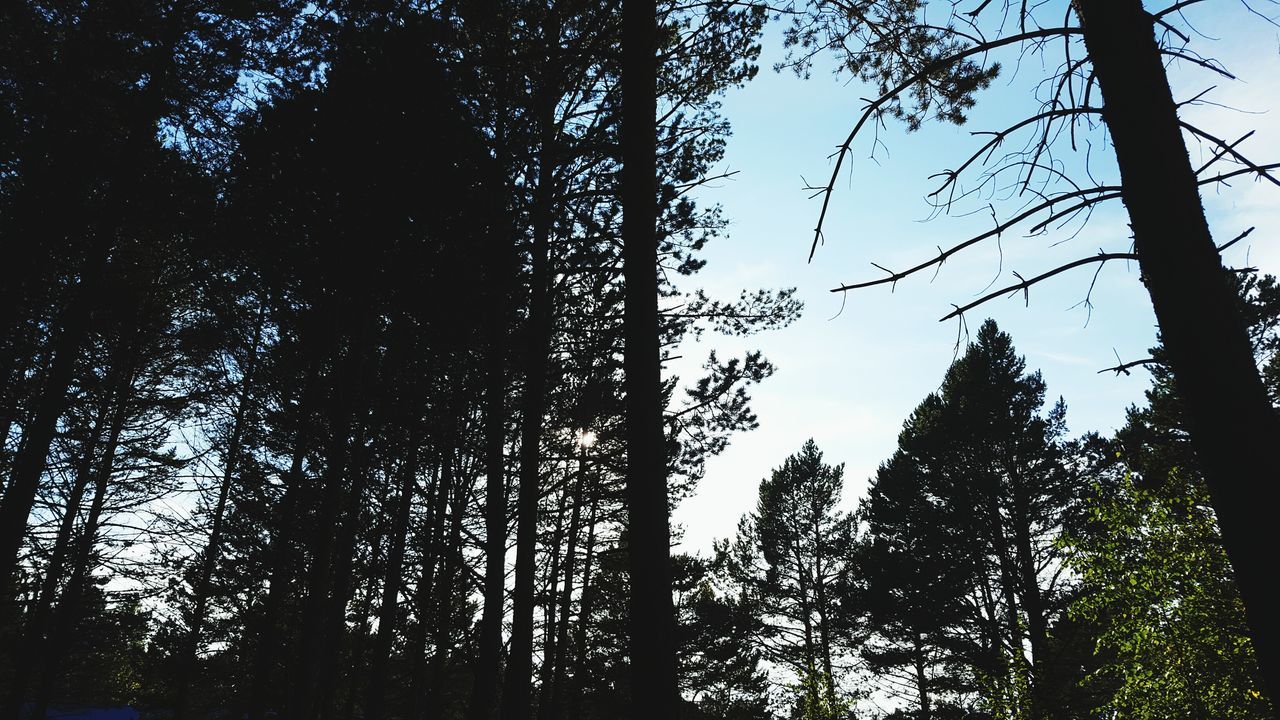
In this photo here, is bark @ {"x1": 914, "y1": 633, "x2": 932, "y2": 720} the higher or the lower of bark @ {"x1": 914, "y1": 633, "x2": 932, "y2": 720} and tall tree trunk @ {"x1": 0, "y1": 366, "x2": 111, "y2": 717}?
the lower

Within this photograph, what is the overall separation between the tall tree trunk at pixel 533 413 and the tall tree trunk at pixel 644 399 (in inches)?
108

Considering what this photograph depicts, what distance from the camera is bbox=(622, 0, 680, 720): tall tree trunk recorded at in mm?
3586

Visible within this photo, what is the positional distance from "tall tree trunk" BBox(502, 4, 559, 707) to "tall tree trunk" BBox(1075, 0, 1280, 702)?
18.4 ft

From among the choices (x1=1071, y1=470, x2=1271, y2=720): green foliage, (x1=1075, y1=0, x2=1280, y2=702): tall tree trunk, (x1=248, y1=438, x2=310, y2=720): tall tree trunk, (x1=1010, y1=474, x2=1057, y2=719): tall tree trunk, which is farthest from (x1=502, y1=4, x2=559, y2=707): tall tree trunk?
(x1=1010, y1=474, x2=1057, y2=719): tall tree trunk

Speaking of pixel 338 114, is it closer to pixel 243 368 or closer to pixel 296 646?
pixel 243 368

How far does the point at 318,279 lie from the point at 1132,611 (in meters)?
15.2

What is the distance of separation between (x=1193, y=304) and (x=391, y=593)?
1093 cm

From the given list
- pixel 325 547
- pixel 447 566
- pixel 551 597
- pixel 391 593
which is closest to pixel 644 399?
pixel 325 547

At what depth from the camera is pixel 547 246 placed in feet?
28.2

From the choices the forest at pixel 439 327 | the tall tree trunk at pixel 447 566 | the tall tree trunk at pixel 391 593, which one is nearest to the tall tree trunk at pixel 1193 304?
the forest at pixel 439 327

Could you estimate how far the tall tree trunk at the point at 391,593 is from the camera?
31.2 feet

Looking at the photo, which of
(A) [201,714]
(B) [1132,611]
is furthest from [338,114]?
(A) [201,714]

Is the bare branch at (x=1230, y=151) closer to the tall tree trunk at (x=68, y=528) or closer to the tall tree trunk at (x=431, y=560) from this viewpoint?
the tall tree trunk at (x=431, y=560)

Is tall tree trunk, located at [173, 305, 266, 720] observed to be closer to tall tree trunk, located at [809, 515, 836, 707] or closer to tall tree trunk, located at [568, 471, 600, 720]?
tall tree trunk, located at [568, 471, 600, 720]
